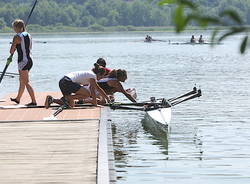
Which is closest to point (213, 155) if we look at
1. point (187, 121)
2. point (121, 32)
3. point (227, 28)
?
point (187, 121)

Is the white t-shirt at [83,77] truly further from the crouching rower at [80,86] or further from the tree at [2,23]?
the tree at [2,23]

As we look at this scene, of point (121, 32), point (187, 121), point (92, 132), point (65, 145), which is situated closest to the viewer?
point (65, 145)

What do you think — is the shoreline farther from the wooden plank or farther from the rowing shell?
the wooden plank

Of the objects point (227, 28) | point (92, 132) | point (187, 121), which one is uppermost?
point (227, 28)

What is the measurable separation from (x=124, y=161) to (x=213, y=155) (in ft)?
5.36

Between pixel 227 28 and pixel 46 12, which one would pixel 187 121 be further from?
pixel 46 12

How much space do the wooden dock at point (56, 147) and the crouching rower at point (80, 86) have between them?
28 centimetres

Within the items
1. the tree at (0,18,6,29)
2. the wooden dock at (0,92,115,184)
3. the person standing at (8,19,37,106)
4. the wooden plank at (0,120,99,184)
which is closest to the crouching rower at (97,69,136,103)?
the wooden dock at (0,92,115,184)

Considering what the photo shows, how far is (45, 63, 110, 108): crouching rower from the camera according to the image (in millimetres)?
13877

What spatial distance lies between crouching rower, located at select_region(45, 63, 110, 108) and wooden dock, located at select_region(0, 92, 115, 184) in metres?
0.28

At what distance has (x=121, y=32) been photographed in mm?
178750

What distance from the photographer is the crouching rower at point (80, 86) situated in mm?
13877

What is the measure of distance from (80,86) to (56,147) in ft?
15.7

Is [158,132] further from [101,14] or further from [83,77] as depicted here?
[101,14]
